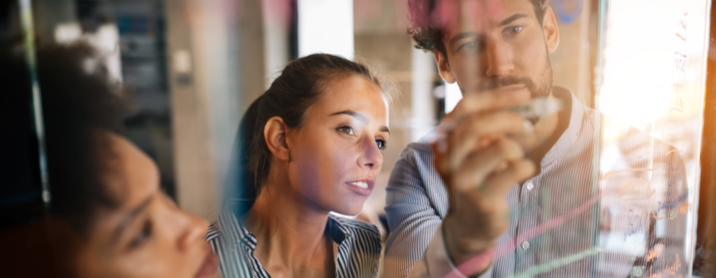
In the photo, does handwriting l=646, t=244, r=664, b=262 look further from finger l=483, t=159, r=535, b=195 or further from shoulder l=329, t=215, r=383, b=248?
shoulder l=329, t=215, r=383, b=248

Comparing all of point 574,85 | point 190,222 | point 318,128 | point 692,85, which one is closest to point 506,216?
point 574,85

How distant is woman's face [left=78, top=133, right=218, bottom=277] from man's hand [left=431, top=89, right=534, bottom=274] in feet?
1.38

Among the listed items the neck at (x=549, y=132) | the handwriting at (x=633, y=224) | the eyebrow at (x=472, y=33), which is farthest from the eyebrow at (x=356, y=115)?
the handwriting at (x=633, y=224)

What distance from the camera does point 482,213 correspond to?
0.69 metres

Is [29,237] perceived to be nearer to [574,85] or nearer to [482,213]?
[482,213]

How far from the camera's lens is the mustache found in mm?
678

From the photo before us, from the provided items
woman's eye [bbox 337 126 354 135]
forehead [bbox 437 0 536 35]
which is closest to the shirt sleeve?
woman's eye [bbox 337 126 354 135]

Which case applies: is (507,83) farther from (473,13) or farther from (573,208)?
(573,208)

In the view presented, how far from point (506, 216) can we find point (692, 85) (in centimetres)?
68

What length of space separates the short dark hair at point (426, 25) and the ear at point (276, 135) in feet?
0.84

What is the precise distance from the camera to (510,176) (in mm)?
702

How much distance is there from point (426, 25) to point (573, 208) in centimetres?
→ 48

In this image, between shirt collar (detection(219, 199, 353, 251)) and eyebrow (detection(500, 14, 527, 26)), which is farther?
eyebrow (detection(500, 14, 527, 26))

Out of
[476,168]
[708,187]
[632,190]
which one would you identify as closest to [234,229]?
[476,168]
